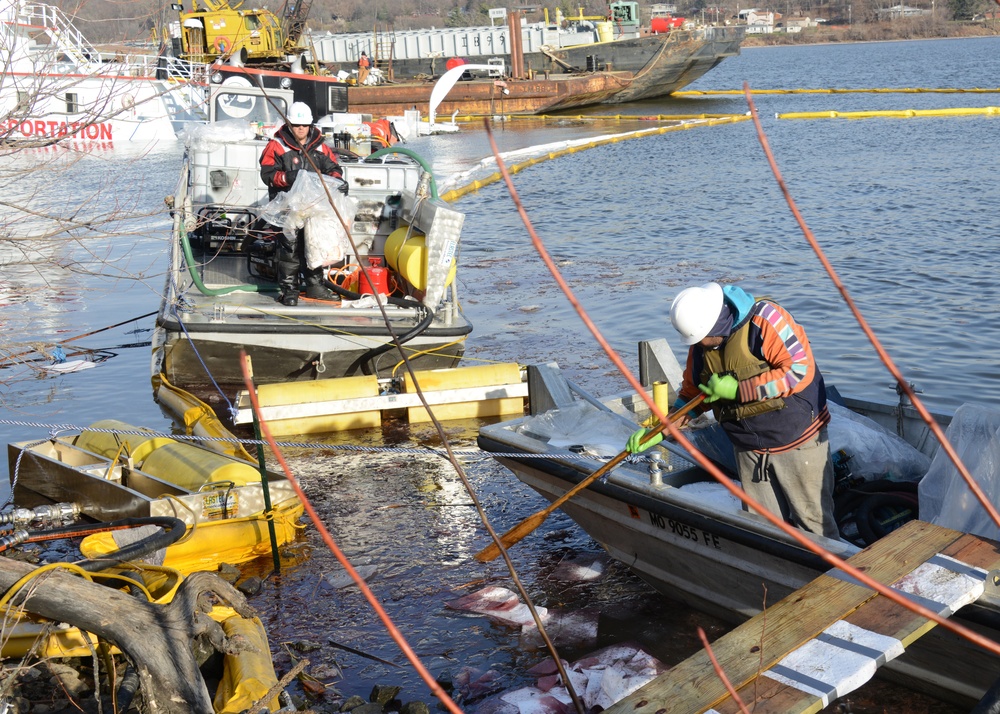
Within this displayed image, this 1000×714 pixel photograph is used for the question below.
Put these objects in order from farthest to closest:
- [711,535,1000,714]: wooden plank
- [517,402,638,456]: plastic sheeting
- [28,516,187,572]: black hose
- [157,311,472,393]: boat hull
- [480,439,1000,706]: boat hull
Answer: [157,311,472,393]: boat hull, [517,402,638,456]: plastic sheeting, [28,516,187,572]: black hose, [480,439,1000,706]: boat hull, [711,535,1000,714]: wooden plank

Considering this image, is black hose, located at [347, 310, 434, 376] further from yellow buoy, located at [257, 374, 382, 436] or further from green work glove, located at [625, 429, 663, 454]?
green work glove, located at [625, 429, 663, 454]

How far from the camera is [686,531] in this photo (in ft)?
16.8

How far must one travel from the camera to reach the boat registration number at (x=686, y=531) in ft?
16.3

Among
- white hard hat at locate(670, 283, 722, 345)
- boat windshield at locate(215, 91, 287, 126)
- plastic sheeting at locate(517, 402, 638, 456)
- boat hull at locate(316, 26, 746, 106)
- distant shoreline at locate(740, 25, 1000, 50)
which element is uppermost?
distant shoreline at locate(740, 25, 1000, 50)

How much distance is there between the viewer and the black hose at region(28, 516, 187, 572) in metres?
5.16

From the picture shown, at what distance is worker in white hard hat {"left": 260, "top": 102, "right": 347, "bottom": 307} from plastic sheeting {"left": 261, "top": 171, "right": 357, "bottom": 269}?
121 mm

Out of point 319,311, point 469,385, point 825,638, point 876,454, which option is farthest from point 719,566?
point 319,311

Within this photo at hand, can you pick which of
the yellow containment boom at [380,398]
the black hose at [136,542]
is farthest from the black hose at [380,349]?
the black hose at [136,542]

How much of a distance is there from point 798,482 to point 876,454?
94 centimetres

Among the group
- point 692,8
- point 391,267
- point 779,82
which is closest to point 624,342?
point 391,267

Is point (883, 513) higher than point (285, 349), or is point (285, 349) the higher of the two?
point (285, 349)

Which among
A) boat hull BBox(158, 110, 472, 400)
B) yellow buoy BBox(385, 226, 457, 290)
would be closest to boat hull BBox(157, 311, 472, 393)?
boat hull BBox(158, 110, 472, 400)

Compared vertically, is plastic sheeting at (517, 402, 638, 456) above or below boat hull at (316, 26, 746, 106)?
below

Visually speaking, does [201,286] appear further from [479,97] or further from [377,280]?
[479,97]
